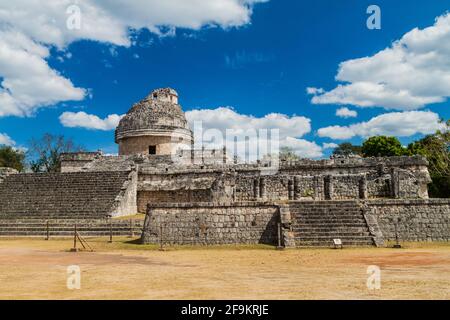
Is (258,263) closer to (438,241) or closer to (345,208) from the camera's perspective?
(345,208)

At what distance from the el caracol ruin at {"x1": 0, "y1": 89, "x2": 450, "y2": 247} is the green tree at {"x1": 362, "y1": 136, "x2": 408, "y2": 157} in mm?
21571

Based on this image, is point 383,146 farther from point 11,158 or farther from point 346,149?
point 11,158

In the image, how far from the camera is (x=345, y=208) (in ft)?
53.0

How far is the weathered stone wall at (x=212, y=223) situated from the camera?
15406 millimetres

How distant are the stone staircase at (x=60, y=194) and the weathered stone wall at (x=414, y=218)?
13.1m

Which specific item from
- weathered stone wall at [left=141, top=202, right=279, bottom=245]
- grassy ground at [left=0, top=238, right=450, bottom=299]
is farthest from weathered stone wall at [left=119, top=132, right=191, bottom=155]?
grassy ground at [left=0, top=238, right=450, bottom=299]

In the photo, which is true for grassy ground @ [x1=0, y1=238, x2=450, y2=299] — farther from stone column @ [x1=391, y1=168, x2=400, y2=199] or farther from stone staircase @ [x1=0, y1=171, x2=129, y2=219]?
stone staircase @ [x1=0, y1=171, x2=129, y2=219]

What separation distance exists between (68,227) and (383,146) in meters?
36.2

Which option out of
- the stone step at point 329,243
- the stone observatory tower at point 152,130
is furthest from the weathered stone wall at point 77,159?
the stone step at point 329,243

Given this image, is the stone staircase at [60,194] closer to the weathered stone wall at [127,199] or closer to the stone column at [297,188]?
the weathered stone wall at [127,199]

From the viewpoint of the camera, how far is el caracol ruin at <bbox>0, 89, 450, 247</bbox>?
15508 mm

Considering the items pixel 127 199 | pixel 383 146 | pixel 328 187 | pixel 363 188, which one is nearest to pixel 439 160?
pixel 383 146

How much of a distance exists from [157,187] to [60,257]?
43.6 feet
